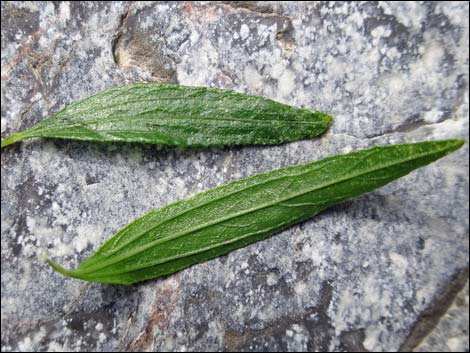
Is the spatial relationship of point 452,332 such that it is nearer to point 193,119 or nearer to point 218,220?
point 218,220

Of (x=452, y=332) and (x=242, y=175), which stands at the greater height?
(x=242, y=175)

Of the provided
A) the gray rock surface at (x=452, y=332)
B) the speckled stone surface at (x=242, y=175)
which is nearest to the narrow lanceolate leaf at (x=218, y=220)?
the speckled stone surface at (x=242, y=175)

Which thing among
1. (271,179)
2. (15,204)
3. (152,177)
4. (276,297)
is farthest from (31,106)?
(276,297)

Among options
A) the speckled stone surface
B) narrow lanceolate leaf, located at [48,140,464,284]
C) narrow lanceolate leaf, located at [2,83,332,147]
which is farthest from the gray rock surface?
narrow lanceolate leaf, located at [2,83,332,147]

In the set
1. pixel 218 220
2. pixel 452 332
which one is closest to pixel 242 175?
pixel 218 220

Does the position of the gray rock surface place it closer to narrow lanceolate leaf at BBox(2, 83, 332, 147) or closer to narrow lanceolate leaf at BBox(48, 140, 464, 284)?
narrow lanceolate leaf at BBox(48, 140, 464, 284)

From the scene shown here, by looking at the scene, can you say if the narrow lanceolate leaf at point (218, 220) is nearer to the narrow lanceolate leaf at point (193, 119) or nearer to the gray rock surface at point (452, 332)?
the narrow lanceolate leaf at point (193, 119)
